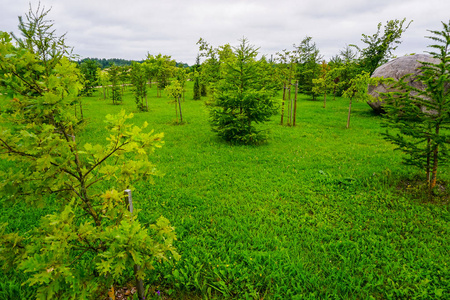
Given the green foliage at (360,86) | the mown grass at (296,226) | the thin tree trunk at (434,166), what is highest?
the green foliage at (360,86)

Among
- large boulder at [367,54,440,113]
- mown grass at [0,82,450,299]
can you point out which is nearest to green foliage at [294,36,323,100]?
large boulder at [367,54,440,113]

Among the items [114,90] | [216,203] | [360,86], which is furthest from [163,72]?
[216,203]

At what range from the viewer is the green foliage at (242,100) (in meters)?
9.61

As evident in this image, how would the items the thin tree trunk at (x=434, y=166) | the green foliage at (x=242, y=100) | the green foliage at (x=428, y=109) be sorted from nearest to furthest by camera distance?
the green foliage at (x=428, y=109) → the thin tree trunk at (x=434, y=166) → the green foliage at (x=242, y=100)

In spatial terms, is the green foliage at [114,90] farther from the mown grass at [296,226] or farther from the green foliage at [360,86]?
the green foliage at [360,86]

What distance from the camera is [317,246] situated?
4160mm

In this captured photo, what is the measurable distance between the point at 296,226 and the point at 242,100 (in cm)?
602

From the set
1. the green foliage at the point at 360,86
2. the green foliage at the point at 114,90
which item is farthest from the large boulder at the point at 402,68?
the green foliage at the point at 114,90

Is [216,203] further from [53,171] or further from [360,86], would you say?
[360,86]

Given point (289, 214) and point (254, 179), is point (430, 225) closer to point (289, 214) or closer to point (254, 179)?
point (289, 214)

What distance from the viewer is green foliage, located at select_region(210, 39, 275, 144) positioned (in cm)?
961

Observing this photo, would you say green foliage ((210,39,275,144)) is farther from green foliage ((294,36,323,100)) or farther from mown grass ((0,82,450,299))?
green foliage ((294,36,323,100))

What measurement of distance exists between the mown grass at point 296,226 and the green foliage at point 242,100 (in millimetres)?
1697

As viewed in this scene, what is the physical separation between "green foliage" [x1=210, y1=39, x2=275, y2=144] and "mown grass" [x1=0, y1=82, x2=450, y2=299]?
5.57 ft
